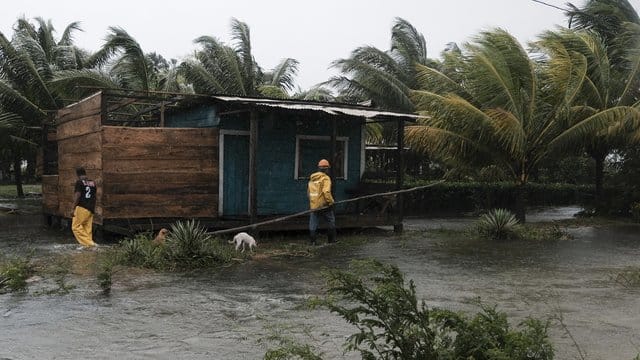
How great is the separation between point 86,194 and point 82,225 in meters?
0.58

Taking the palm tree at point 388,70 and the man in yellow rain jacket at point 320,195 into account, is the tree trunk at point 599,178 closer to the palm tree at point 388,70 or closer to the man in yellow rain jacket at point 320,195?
the palm tree at point 388,70

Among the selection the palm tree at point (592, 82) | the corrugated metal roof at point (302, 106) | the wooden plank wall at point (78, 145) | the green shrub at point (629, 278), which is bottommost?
the green shrub at point (629, 278)

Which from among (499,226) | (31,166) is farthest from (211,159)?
(31,166)

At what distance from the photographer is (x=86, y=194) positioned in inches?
444

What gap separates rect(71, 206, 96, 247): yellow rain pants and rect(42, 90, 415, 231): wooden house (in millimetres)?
277

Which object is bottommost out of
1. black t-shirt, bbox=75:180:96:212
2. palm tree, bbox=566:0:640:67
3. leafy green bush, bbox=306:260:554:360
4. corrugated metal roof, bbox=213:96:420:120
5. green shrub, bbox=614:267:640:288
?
green shrub, bbox=614:267:640:288

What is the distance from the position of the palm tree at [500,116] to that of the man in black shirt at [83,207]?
8.12 m

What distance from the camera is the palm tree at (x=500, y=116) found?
1459 cm

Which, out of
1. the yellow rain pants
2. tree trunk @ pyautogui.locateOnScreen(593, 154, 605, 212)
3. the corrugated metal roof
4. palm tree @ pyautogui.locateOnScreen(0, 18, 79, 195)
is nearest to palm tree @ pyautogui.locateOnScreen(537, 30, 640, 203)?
tree trunk @ pyautogui.locateOnScreen(593, 154, 605, 212)

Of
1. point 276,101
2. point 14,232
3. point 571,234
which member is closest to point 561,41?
point 571,234

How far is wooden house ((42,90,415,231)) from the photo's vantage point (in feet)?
38.4

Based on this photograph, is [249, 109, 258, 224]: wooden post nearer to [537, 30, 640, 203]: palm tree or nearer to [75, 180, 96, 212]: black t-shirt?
[75, 180, 96, 212]: black t-shirt

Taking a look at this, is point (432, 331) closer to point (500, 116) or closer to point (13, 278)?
point (13, 278)

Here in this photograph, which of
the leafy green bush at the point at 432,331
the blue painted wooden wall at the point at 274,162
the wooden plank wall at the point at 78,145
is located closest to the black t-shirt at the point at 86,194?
the wooden plank wall at the point at 78,145
